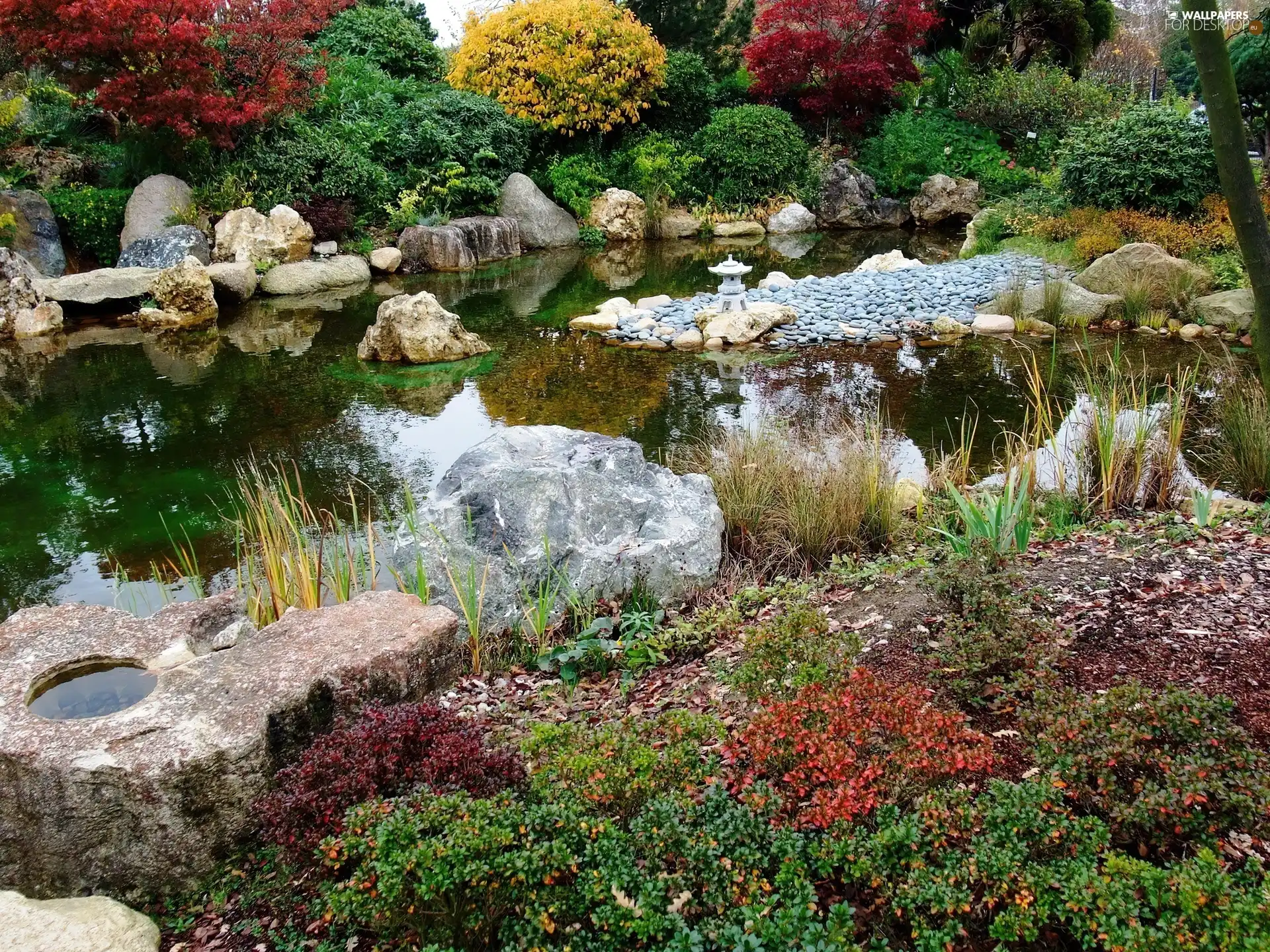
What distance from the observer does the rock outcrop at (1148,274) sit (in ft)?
30.2

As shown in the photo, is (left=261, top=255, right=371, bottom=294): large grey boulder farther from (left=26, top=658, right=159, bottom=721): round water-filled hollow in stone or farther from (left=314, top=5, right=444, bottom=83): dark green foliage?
(left=26, top=658, right=159, bottom=721): round water-filled hollow in stone

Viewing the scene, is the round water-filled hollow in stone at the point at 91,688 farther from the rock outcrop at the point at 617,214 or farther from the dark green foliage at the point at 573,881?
the rock outcrop at the point at 617,214

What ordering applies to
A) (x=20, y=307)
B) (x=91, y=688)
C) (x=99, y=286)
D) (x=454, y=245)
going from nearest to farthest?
1. (x=91, y=688)
2. (x=20, y=307)
3. (x=99, y=286)
4. (x=454, y=245)

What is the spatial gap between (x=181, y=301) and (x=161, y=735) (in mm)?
9798

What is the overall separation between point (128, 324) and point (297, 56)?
677 cm

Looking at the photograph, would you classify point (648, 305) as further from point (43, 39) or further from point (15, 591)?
point (43, 39)

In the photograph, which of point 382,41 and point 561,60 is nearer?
point 561,60

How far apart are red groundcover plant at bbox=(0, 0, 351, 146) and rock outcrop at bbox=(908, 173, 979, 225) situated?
10.8m

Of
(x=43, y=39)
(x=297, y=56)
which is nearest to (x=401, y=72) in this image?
(x=297, y=56)

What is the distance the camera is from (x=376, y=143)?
1575 cm

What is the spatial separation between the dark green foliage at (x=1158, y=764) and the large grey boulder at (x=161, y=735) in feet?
5.94

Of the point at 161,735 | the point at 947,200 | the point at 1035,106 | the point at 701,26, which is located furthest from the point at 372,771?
the point at 701,26

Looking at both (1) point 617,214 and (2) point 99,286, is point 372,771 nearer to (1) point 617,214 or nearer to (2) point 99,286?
(2) point 99,286

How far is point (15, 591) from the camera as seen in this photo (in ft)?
15.7
